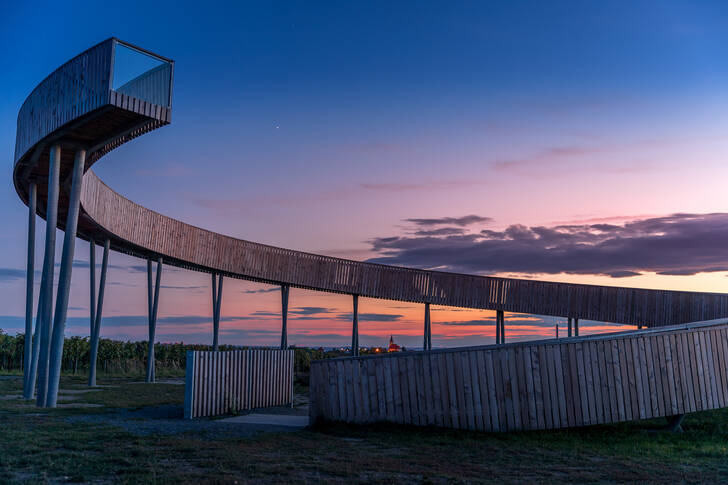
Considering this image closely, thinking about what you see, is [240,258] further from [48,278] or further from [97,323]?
[48,278]

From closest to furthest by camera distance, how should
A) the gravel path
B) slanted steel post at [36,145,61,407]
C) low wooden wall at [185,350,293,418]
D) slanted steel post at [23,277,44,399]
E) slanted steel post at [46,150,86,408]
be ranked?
1. the gravel path
2. low wooden wall at [185,350,293,418]
3. slanted steel post at [36,145,61,407]
4. slanted steel post at [46,150,86,408]
5. slanted steel post at [23,277,44,399]

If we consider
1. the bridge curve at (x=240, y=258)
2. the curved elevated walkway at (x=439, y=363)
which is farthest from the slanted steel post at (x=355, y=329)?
the curved elevated walkway at (x=439, y=363)

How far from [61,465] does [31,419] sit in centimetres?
469

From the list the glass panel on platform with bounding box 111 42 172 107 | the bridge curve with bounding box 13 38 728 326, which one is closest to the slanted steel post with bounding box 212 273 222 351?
the bridge curve with bounding box 13 38 728 326

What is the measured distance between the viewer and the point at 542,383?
9.63 meters

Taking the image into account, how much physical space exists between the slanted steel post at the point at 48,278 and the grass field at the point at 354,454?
2192mm

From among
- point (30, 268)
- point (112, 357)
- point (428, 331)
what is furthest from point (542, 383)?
point (112, 357)

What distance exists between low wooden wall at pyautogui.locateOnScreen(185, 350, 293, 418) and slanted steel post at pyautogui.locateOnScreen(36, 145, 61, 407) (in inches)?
135

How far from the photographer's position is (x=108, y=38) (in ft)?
37.3

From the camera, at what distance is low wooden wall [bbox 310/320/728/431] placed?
9.59m

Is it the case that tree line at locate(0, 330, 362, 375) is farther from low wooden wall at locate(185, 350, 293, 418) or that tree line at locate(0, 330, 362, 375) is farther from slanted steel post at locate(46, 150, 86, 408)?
slanted steel post at locate(46, 150, 86, 408)

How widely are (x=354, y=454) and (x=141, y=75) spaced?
8097mm

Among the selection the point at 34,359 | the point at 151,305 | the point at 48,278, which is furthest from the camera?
the point at 151,305

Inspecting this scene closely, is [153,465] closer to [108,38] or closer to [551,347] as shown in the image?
[551,347]
